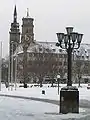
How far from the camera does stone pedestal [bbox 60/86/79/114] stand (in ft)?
75.8

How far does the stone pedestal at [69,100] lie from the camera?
75.8 ft

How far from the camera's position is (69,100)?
76.1 ft

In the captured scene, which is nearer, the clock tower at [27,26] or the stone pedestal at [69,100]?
the stone pedestal at [69,100]

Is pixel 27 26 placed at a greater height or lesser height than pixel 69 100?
greater

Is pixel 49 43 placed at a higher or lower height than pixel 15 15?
lower

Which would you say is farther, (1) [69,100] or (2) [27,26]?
(2) [27,26]

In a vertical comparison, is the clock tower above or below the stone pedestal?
above

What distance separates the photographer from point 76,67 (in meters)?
109

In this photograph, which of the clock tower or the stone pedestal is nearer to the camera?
the stone pedestal

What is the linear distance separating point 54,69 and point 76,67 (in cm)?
1082

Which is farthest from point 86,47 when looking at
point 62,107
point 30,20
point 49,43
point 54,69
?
point 62,107

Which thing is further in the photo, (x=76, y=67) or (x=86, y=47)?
(x=86, y=47)

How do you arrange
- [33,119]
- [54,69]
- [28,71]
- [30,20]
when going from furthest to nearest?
1. [30,20]
2. [54,69]
3. [28,71]
4. [33,119]

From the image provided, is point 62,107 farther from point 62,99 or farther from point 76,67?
point 76,67
